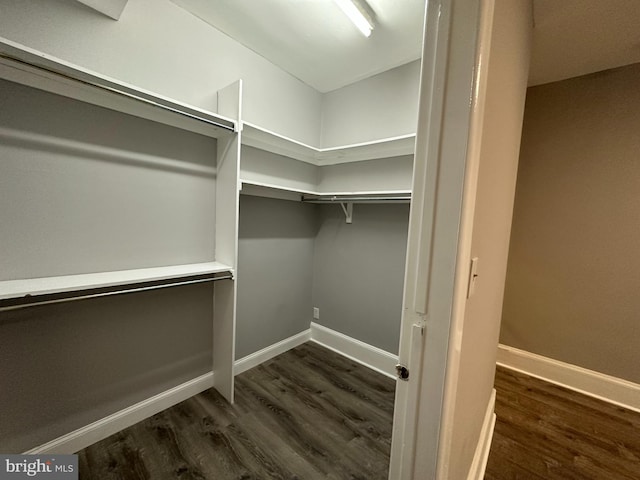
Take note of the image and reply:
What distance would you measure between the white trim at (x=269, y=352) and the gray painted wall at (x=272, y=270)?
0.15 feet

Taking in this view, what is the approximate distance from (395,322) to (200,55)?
8.46 ft

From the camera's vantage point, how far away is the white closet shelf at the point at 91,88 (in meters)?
1.03

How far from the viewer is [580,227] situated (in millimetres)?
2150

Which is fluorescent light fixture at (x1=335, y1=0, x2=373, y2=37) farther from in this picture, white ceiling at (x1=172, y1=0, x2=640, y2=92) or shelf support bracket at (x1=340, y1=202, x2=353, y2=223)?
shelf support bracket at (x1=340, y1=202, x2=353, y2=223)

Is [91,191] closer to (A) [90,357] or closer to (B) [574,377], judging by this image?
(A) [90,357]

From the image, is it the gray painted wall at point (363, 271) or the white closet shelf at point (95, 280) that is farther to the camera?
the gray painted wall at point (363, 271)

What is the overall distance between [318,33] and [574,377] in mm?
3480

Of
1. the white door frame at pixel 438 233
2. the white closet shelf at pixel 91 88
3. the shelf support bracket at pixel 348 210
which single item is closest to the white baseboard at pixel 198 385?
the shelf support bracket at pixel 348 210

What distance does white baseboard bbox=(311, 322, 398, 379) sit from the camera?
7.62 feet

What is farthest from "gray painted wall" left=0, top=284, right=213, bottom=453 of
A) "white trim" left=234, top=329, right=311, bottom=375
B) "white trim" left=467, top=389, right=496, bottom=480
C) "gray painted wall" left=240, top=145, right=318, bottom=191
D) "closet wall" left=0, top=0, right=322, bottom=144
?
"white trim" left=467, top=389, right=496, bottom=480

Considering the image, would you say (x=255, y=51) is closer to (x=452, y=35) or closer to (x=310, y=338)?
(x=452, y=35)

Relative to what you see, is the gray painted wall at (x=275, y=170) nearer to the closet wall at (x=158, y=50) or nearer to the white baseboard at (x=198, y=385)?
the closet wall at (x=158, y=50)

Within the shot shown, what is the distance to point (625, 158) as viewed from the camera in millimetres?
1962

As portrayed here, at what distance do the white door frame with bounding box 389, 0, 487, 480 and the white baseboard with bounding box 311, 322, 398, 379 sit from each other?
1699 mm
